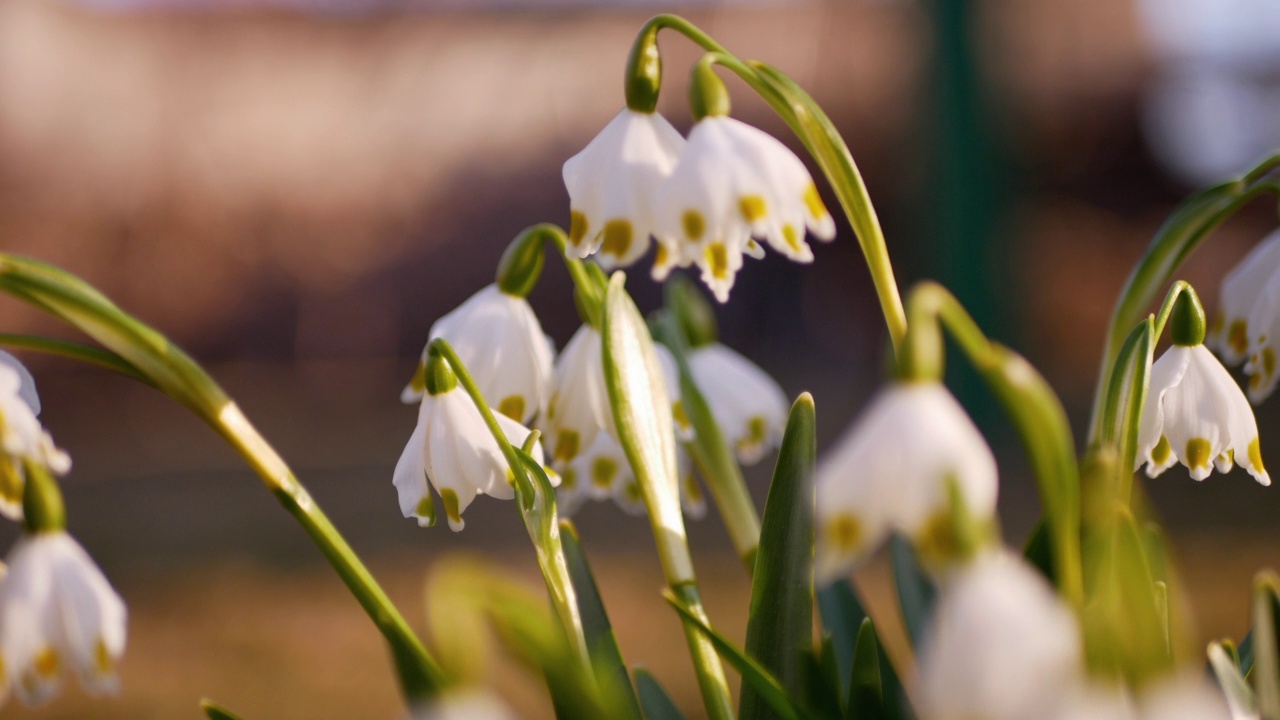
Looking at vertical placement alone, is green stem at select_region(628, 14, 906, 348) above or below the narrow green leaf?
above

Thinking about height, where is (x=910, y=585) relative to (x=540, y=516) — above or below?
below

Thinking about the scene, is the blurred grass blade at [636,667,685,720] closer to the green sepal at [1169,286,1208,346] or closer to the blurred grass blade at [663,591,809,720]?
the blurred grass blade at [663,591,809,720]

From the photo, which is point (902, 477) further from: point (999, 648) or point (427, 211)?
point (427, 211)

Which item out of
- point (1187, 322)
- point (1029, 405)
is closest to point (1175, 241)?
point (1187, 322)

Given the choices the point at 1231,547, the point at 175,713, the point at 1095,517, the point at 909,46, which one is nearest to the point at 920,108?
the point at 909,46

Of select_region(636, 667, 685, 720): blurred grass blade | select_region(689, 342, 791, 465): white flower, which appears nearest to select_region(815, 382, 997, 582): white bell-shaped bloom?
select_region(636, 667, 685, 720): blurred grass blade
